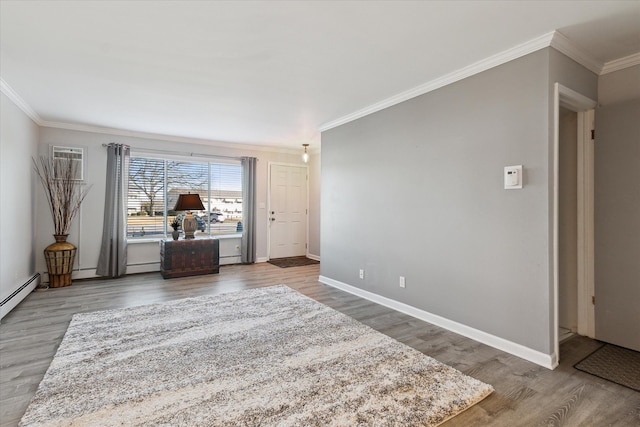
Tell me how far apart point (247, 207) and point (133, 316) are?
339cm

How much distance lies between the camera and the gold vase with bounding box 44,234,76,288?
4.44 meters

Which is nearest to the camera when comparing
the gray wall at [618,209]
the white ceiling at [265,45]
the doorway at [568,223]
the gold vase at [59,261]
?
the white ceiling at [265,45]

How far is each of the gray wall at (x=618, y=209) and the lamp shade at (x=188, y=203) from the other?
5.24 m

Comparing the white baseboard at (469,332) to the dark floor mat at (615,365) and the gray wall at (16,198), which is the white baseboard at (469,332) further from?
the gray wall at (16,198)

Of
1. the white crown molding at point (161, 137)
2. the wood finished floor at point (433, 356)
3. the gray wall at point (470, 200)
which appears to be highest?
the white crown molding at point (161, 137)

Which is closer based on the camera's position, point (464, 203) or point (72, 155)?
point (464, 203)

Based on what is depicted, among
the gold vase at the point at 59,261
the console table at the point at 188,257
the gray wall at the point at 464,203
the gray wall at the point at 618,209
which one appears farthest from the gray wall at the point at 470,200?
the gold vase at the point at 59,261

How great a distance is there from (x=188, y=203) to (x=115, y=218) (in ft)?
3.92

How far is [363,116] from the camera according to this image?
4.12 metres

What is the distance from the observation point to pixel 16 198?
12.5ft

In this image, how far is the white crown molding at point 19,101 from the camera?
329 cm

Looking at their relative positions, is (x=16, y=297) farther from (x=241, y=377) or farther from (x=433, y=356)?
(x=433, y=356)

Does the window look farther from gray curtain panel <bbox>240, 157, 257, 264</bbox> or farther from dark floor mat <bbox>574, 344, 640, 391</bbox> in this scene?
dark floor mat <bbox>574, 344, 640, 391</bbox>

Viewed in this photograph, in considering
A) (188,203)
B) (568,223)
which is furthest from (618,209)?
(188,203)
